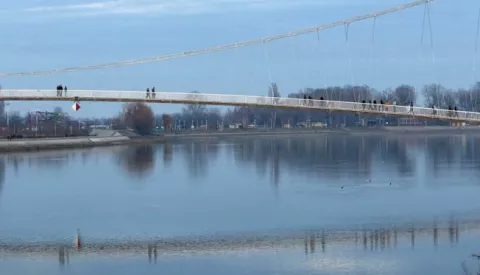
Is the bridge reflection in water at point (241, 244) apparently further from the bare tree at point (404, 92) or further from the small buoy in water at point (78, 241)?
the bare tree at point (404, 92)

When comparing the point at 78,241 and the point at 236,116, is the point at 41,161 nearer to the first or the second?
the point at 78,241

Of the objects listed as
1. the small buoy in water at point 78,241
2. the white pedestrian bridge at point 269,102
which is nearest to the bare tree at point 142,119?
the white pedestrian bridge at point 269,102

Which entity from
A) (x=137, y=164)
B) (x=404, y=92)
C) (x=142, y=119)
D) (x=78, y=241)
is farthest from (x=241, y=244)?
(x=142, y=119)

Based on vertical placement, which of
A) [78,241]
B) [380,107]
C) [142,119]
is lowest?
[78,241]

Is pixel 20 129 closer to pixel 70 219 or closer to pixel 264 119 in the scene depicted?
pixel 264 119

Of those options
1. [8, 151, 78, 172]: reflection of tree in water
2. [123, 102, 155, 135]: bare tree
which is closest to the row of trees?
[123, 102, 155, 135]: bare tree
